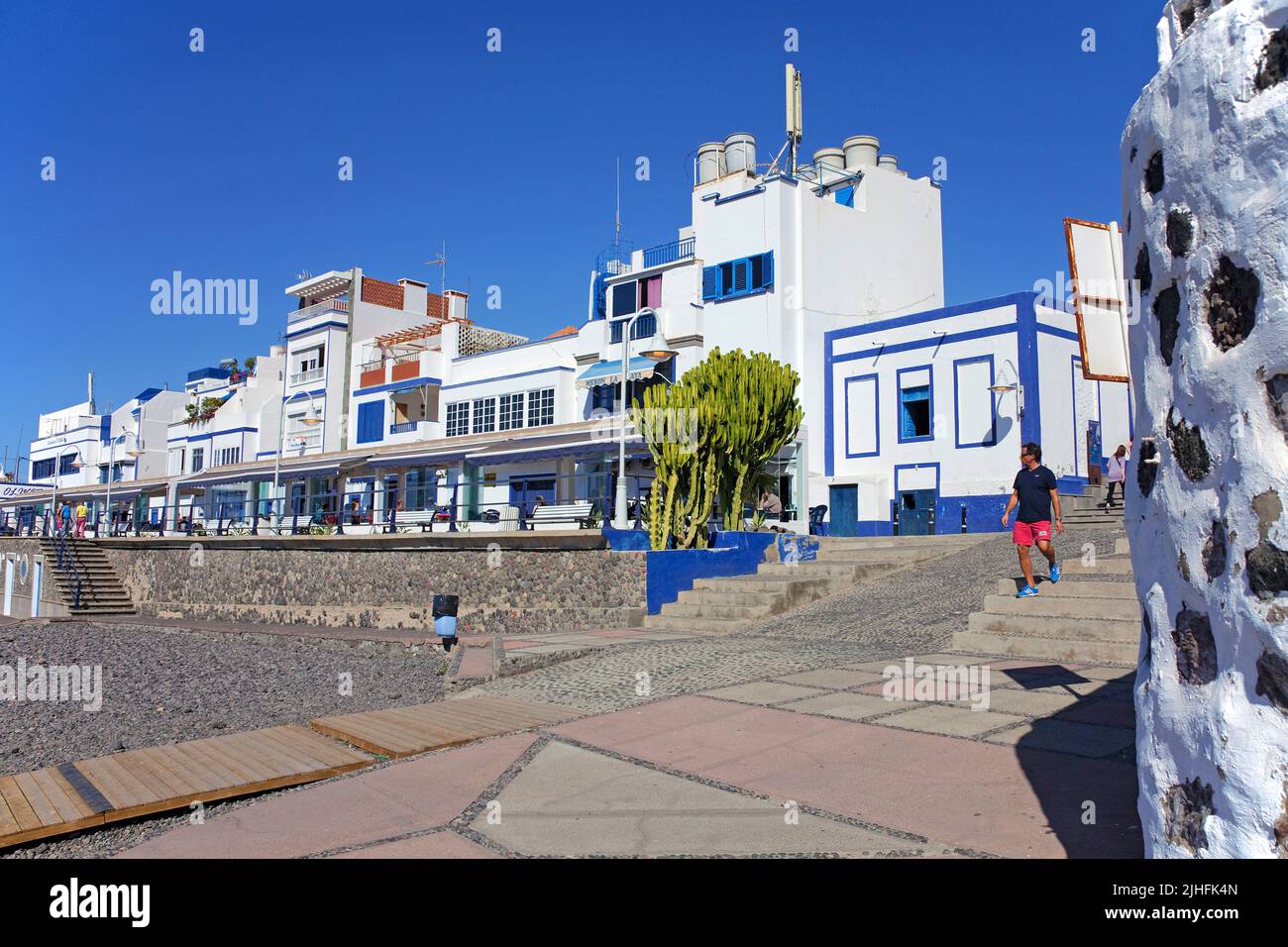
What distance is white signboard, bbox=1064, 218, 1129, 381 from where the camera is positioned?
3945 millimetres

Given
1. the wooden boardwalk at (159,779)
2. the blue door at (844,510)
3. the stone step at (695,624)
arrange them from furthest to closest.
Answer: the blue door at (844,510)
the stone step at (695,624)
the wooden boardwalk at (159,779)

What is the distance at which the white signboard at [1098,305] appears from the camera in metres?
3.95

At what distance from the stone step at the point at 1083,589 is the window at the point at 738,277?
693 inches

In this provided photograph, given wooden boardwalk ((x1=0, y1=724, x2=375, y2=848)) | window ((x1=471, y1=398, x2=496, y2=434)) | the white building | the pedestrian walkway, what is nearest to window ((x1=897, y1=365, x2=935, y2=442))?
the white building

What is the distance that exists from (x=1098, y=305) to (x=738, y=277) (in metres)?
23.8

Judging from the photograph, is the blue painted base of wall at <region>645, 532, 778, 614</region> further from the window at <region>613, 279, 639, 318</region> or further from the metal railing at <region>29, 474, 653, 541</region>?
Result: the window at <region>613, 279, 639, 318</region>

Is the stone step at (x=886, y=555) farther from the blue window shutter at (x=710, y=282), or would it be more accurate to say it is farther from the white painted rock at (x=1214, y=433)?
the white painted rock at (x=1214, y=433)

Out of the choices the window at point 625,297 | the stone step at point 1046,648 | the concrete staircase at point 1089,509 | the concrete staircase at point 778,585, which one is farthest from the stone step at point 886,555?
the window at point 625,297

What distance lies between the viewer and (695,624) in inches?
543

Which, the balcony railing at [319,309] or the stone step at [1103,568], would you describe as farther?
the balcony railing at [319,309]

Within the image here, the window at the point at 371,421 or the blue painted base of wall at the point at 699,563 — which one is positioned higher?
the window at the point at 371,421

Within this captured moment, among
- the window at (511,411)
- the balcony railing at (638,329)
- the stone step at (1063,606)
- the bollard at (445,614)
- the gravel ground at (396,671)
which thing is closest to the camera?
the gravel ground at (396,671)

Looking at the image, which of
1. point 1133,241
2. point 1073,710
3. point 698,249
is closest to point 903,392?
point 698,249
